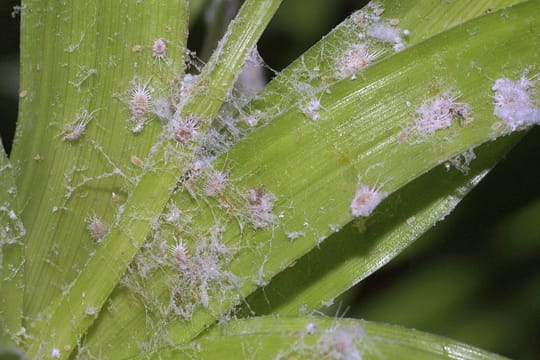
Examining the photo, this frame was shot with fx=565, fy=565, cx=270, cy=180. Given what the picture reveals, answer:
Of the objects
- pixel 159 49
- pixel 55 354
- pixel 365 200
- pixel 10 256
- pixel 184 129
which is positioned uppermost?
pixel 159 49

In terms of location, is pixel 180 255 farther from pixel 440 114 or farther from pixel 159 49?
pixel 440 114

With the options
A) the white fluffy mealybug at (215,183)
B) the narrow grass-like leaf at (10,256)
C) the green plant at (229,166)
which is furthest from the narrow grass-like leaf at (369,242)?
the narrow grass-like leaf at (10,256)

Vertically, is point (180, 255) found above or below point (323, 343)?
above

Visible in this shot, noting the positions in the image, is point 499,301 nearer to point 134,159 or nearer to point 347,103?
point 347,103

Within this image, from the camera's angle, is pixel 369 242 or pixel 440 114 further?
pixel 369 242

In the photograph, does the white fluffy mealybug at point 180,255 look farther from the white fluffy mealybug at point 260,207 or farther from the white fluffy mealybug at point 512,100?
the white fluffy mealybug at point 512,100

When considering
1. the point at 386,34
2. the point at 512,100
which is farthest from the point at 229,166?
the point at 512,100

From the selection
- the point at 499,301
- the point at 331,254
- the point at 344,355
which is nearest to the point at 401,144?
the point at 331,254
